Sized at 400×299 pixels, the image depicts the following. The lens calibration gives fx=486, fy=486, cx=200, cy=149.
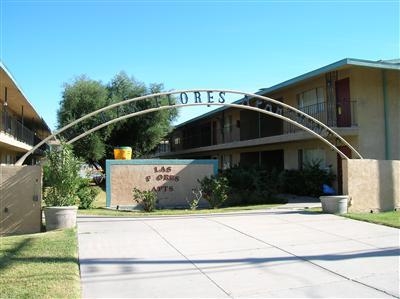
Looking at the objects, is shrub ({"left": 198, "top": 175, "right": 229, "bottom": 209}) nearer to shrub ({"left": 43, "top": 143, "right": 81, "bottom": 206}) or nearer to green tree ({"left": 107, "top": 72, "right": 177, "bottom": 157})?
shrub ({"left": 43, "top": 143, "right": 81, "bottom": 206})

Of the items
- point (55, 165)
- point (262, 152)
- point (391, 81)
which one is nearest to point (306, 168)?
point (391, 81)

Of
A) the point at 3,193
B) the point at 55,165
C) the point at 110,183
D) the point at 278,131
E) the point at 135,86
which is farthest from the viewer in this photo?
the point at 135,86

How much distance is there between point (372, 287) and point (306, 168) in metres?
16.4

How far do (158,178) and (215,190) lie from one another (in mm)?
2894

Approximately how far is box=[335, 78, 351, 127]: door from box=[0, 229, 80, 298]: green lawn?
1405 centimetres

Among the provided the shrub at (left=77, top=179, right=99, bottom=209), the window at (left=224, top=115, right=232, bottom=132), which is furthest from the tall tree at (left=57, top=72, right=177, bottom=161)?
the shrub at (left=77, top=179, right=99, bottom=209)

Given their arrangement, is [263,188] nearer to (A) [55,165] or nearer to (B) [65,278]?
(A) [55,165]

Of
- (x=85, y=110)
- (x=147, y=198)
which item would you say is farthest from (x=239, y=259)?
(x=85, y=110)

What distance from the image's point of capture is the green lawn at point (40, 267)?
6113 millimetres

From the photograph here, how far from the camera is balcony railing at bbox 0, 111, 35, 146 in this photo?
23641mm

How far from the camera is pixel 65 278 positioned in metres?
6.73

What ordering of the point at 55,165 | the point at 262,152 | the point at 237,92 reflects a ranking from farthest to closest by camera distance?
1. the point at 262,152
2. the point at 237,92
3. the point at 55,165

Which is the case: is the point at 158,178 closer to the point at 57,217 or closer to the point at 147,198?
the point at 147,198

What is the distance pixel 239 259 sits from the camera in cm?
816
